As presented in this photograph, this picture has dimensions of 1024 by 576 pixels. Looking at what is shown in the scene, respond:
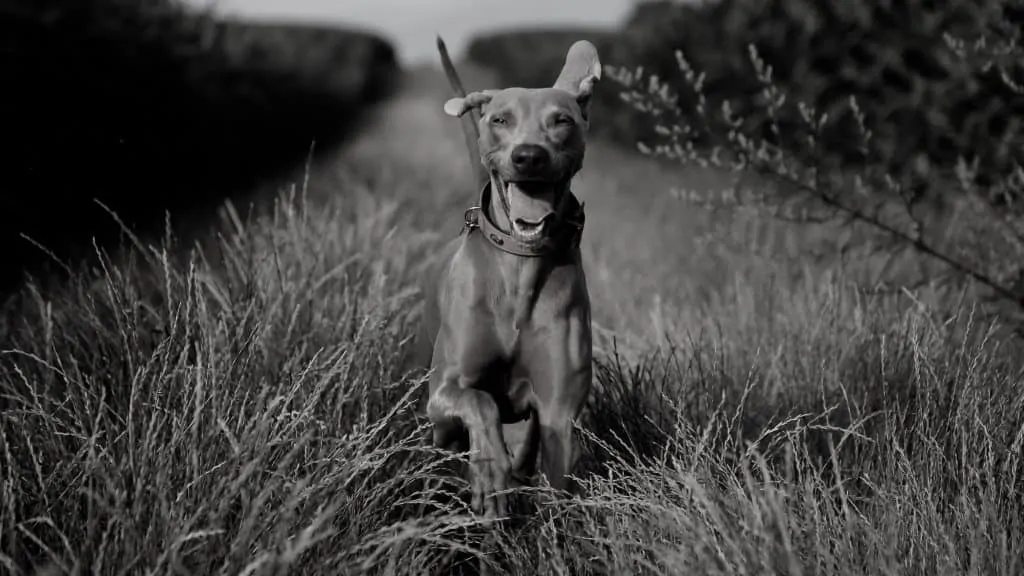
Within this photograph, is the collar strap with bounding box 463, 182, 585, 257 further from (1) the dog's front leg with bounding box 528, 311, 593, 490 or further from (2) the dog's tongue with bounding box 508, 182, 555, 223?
(1) the dog's front leg with bounding box 528, 311, 593, 490

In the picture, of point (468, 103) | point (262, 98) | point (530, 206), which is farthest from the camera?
point (262, 98)

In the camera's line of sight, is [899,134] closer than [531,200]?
No

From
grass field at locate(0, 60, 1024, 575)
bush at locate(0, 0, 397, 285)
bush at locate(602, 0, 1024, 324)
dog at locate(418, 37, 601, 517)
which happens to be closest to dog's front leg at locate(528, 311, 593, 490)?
dog at locate(418, 37, 601, 517)

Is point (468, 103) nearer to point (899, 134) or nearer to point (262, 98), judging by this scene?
point (899, 134)

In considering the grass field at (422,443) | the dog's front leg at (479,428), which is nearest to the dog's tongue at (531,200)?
the dog's front leg at (479,428)

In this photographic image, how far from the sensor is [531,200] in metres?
2.22

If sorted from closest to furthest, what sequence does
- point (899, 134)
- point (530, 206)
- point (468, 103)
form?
1. point (530, 206)
2. point (468, 103)
3. point (899, 134)

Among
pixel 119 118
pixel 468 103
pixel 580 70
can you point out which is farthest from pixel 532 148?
pixel 119 118

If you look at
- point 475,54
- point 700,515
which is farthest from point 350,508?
point 475,54

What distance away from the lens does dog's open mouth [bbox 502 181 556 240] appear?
7.19 ft

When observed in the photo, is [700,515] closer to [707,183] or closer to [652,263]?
[652,263]

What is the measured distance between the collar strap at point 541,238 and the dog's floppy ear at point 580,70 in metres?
0.27

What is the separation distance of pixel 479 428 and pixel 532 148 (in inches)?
26.7

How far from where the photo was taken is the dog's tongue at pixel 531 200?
2203 mm
